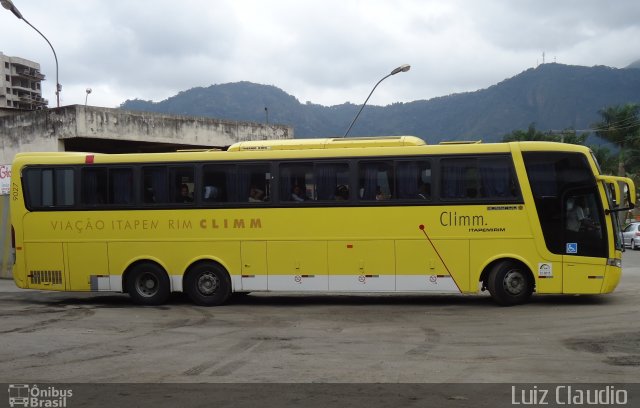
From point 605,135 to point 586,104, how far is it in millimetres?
128659

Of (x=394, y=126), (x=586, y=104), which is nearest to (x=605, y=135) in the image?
(x=394, y=126)

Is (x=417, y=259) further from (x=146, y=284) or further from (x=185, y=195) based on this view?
(x=146, y=284)

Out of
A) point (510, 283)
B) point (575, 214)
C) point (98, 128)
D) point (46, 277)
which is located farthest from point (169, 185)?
point (98, 128)

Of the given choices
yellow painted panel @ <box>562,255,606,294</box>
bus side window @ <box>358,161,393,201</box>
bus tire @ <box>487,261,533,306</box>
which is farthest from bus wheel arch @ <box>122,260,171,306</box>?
yellow painted panel @ <box>562,255,606,294</box>

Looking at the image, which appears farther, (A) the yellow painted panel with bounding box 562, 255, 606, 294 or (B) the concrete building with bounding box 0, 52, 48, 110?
(B) the concrete building with bounding box 0, 52, 48, 110

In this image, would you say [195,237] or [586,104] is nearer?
[195,237]

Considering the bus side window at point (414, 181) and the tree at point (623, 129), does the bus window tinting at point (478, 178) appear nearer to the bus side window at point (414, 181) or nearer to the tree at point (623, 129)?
the bus side window at point (414, 181)

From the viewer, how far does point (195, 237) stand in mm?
12633

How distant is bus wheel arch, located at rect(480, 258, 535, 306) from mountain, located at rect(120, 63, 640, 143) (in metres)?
92.1

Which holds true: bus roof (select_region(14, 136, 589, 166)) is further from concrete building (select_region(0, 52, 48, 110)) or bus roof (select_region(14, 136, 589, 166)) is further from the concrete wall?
concrete building (select_region(0, 52, 48, 110))

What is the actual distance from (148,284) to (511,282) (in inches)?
286

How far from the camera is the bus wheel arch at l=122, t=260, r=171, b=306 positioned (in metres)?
12.8
